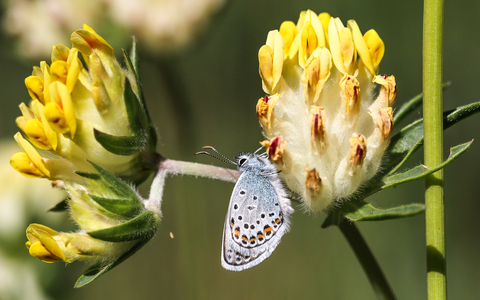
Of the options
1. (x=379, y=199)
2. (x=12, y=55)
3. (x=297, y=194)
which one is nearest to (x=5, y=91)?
(x=12, y=55)

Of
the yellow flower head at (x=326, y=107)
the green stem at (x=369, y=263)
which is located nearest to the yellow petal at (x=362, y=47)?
the yellow flower head at (x=326, y=107)

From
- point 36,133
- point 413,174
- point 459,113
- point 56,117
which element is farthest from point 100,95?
point 459,113

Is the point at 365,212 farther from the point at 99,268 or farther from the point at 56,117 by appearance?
the point at 56,117

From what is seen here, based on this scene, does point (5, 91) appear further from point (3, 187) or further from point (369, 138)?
point (369, 138)

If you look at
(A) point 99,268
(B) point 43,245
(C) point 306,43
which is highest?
(C) point 306,43

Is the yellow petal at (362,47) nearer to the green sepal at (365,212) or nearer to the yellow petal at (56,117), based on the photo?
the green sepal at (365,212)
